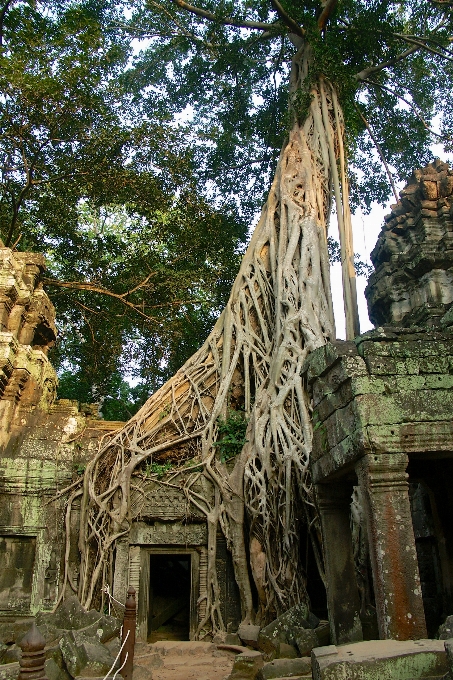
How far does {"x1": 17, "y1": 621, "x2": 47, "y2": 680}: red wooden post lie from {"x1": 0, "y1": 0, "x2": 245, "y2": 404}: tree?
783cm

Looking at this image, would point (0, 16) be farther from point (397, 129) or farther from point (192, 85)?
point (397, 129)

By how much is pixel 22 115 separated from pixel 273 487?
6624mm

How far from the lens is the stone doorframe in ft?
20.6

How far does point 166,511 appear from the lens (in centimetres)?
675

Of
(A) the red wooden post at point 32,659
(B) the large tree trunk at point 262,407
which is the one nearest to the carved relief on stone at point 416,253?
(B) the large tree trunk at point 262,407

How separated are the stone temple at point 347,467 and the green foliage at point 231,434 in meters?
0.53

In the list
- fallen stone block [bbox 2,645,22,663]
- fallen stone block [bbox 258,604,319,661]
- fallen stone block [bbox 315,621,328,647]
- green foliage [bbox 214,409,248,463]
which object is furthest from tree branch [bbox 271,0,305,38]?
fallen stone block [bbox 2,645,22,663]

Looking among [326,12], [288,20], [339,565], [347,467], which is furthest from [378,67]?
[339,565]

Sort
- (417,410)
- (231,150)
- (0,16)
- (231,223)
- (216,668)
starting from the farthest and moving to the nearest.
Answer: (231,150), (231,223), (0,16), (216,668), (417,410)

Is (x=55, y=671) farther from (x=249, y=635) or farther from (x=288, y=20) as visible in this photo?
(x=288, y=20)

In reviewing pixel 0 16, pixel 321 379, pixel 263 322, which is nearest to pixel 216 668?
pixel 321 379

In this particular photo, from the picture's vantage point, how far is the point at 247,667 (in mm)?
3932

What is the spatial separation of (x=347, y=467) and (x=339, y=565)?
81 centimetres

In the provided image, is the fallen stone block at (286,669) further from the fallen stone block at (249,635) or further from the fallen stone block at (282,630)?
the fallen stone block at (249,635)
